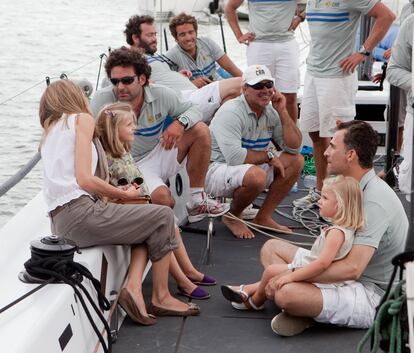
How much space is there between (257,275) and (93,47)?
13.6 metres

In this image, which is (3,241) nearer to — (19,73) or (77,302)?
(77,302)

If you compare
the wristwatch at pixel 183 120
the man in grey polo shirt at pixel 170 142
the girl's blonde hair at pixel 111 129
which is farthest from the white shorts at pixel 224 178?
the girl's blonde hair at pixel 111 129

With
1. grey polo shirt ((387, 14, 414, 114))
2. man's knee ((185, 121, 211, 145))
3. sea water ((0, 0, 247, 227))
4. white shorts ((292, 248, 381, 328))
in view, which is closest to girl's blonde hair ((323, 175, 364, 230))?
white shorts ((292, 248, 381, 328))

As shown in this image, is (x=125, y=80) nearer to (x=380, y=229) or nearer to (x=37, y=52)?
(x=380, y=229)

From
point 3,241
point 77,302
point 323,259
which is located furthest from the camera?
point 3,241

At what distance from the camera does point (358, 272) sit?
3955 mm

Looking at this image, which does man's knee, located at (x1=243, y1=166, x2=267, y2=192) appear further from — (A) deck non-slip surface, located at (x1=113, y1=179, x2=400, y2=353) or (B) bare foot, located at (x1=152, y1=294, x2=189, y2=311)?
(B) bare foot, located at (x1=152, y1=294, x2=189, y2=311)

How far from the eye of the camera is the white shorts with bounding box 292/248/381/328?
157 inches

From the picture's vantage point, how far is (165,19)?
7508 mm

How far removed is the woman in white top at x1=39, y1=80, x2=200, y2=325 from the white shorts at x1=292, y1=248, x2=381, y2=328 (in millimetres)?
728

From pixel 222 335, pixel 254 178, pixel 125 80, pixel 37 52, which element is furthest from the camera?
pixel 37 52

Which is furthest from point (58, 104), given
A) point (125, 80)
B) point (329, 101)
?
point (329, 101)

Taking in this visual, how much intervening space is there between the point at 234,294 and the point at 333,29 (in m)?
2.32

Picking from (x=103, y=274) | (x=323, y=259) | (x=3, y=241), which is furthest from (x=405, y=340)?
(x=3, y=241)
